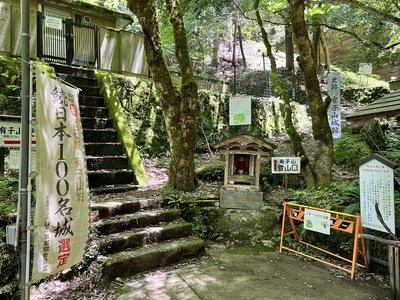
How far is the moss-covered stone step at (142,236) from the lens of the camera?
14.0ft

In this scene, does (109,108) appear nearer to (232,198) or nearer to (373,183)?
(232,198)

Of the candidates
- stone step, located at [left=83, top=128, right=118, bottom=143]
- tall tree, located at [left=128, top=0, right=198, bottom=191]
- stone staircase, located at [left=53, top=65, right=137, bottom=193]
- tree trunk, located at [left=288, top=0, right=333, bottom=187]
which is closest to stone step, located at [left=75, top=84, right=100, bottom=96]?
stone staircase, located at [left=53, top=65, right=137, bottom=193]

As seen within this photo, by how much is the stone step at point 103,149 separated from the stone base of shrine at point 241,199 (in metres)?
2.90

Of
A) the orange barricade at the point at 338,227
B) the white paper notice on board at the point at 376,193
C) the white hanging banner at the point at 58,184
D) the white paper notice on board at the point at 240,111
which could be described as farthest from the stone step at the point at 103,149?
the white paper notice on board at the point at 376,193

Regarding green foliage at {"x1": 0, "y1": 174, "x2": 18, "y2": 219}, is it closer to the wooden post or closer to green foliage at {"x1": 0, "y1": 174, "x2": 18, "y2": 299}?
green foliage at {"x1": 0, "y1": 174, "x2": 18, "y2": 299}

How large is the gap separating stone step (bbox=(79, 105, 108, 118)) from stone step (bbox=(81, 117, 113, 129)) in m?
0.22

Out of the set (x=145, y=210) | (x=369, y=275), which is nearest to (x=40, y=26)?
(x=145, y=210)

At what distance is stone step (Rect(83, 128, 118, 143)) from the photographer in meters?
6.89

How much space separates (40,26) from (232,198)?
761 cm

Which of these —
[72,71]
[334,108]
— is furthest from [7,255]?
[334,108]

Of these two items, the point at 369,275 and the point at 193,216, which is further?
the point at 193,216

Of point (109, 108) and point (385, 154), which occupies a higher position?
point (109, 108)

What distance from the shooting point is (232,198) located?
5.79 metres

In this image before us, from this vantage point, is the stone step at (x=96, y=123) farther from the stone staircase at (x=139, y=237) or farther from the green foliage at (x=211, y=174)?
the green foliage at (x=211, y=174)
